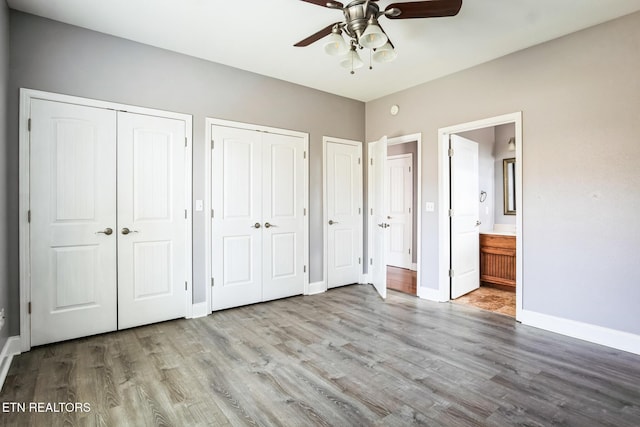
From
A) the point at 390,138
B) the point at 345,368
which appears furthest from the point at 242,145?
the point at 345,368

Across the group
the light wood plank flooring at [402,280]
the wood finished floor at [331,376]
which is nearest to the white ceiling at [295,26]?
the wood finished floor at [331,376]

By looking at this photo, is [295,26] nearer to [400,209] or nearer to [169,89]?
[169,89]

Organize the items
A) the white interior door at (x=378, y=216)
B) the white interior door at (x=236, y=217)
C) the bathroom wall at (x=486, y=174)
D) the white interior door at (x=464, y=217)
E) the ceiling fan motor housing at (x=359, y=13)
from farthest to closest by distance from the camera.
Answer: the bathroom wall at (x=486, y=174)
the white interior door at (x=378, y=216)
the white interior door at (x=464, y=217)
the white interior door at (x=236, y=217)
the ceiling fan motor housing at (x=359, y=13)

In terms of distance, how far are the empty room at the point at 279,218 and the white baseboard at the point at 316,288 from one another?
0.20 meters

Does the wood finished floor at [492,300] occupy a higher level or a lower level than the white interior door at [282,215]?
lower

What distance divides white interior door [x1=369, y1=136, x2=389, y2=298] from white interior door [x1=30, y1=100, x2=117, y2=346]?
3.05 meters

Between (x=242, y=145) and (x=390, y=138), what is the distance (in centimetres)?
208

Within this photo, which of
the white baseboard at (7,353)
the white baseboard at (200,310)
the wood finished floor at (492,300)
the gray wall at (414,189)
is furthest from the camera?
the gray wall at (414,189)

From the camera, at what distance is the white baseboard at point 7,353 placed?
2.28 metres

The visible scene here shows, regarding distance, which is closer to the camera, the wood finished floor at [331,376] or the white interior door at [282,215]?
the wood finished floor at [331,376]

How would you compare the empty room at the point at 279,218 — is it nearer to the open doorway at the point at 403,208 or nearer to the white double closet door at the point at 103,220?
the white double closet door at the point at 103,220

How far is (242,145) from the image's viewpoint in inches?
150

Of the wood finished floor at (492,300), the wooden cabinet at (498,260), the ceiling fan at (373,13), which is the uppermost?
the ceiling fan at (373,13)

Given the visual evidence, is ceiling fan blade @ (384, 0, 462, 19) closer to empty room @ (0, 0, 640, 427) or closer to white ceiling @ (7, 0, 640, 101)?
empty room @ (0, 0, 640, 427)
